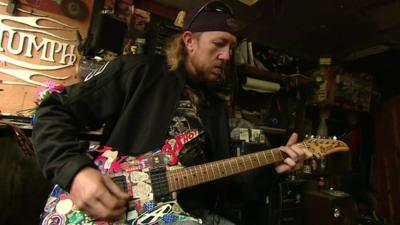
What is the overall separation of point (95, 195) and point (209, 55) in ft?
2.60

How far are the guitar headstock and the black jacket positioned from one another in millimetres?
354

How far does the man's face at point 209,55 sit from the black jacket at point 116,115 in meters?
0.08

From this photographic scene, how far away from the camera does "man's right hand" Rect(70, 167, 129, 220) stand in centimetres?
79

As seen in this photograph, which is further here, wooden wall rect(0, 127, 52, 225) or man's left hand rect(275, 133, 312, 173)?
wooden wall rect(0, 127, 52, 225)

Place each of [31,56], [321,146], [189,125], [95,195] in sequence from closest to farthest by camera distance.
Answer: [95,195]
[189,125]
[321,146]
[31,56]

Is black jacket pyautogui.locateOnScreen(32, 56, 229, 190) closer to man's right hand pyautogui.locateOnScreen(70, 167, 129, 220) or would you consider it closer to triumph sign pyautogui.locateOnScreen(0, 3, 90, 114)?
man's right hand pyautogui.locateOnScreen(70, 167, 129, 220)

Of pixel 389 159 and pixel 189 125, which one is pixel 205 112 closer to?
pixel 189 125

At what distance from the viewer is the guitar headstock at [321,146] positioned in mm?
1293

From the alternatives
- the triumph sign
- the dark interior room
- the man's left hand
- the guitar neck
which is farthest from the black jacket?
the triumph sign

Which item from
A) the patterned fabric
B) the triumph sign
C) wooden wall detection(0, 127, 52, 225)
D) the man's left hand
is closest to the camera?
the patterned fabric

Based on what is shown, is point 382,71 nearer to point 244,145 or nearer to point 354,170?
point 354,170

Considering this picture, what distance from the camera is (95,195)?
2.60 ft

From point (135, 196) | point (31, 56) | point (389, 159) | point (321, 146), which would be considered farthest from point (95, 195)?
point (389, 159)

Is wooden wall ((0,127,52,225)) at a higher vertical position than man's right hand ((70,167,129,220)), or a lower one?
lower
